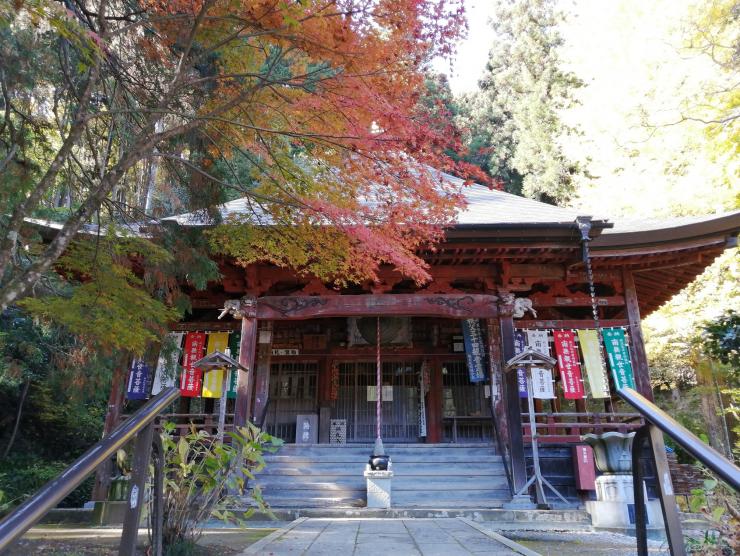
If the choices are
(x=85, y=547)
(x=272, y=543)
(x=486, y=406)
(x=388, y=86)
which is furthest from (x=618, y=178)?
(x=85, y=547)

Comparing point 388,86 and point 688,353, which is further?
point 688,353

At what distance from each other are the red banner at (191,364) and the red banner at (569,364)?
6.91 metres

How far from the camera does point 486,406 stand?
1230 cm

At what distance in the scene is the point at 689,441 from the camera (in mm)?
2059

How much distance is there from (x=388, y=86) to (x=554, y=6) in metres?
28.3

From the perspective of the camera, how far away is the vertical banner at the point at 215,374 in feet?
33.3

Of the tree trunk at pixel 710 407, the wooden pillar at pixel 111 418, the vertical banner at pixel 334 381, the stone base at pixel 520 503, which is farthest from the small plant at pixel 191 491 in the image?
the tree trunk at pixel 710 407

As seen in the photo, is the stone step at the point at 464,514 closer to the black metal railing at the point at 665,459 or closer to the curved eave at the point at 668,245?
the curved eave at the point at 668,245

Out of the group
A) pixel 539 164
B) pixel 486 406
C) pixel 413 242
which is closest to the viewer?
pixel 413 242

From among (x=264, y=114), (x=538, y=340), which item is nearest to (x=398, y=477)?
(x=538, y=340)

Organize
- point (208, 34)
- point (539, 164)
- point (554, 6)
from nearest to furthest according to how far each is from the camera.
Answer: point (208, 34), point (539, 164), point (554, 6)

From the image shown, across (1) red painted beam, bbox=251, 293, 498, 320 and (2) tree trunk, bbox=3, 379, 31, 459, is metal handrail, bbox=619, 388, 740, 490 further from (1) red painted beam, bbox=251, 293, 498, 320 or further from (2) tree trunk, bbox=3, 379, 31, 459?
(2) tree trunk, bbox=3, 379, 31, 459

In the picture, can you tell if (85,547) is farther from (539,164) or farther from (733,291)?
(539,164)

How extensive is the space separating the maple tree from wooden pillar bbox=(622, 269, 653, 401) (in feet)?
15.7
